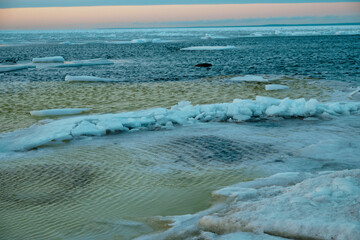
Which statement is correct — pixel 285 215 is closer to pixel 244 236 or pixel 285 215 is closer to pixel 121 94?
pixel 244 236

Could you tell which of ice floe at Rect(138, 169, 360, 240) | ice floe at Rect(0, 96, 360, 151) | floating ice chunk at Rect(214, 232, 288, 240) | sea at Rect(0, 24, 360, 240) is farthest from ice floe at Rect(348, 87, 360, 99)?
floating ice chunk at Rect(214, 232, 288, 240)

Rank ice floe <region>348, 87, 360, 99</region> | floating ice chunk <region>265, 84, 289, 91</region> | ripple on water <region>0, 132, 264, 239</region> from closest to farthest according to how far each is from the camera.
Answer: ripple on water <region>0, 132, 264, 239</region> → ice floe <region>348, 87, 360, 99</region> → floating ice chunk <region>265, 84, 289, 91</region>

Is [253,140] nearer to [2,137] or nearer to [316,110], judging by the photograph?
[316,110]

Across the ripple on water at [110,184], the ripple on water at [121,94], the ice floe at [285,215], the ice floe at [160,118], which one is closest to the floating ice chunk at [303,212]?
the ice floe at [285,215]

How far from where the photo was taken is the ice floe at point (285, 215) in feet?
11.3

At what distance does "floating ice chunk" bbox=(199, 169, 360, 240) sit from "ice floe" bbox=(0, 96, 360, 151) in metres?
4.32

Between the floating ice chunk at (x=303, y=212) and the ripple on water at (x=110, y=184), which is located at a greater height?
the floating ice chunk at (x=303, y=212)

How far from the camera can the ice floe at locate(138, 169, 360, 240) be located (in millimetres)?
3436

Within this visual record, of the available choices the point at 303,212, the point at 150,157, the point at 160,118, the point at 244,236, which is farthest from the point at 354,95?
the point at 244,236

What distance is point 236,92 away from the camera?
44.0 feet

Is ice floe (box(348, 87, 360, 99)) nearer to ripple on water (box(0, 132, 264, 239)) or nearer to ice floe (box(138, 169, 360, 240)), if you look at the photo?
ripple on water (box(0, 132, 264, 239))

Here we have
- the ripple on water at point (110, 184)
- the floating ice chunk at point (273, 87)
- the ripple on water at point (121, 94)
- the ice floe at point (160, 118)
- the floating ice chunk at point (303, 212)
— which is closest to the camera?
the floating ice chunk at point (303, 212)

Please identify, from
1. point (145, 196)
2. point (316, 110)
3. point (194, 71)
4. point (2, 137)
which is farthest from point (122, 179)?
point (194, 71)

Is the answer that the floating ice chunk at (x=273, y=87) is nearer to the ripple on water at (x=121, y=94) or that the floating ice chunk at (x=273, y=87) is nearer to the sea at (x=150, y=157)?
the ripple on water at (x=121, y=94)
